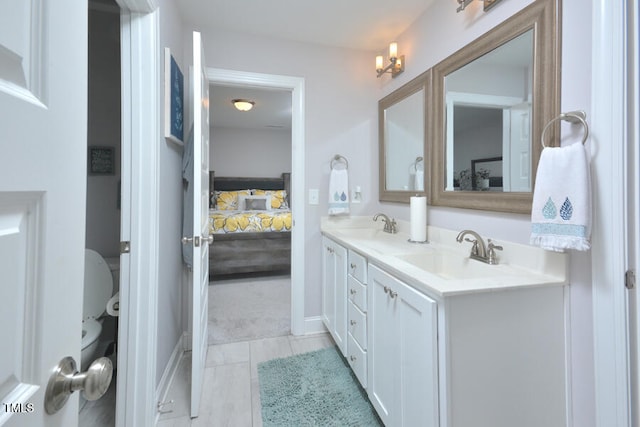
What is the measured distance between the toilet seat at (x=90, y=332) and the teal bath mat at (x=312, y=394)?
0.98 meters

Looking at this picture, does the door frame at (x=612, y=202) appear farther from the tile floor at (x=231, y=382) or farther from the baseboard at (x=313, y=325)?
the baseboard at (x=313, y=325)

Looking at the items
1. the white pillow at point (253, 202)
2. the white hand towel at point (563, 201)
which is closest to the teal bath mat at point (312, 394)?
the white hand towel at point (563, 201)

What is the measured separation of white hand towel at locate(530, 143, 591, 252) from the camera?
1002 mm

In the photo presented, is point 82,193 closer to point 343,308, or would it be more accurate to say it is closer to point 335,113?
point 343,308

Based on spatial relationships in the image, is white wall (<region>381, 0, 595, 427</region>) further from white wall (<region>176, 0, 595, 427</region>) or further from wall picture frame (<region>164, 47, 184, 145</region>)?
wall picture frame (<region>164, 47, 184, 145</region>)

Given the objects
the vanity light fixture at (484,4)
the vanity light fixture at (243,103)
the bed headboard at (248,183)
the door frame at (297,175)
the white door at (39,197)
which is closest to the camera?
the white door at (39,197)

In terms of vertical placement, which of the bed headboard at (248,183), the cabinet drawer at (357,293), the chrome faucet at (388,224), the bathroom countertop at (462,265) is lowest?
the cabinet drawer at (357,293)

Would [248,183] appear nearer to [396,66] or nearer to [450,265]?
[396,66]

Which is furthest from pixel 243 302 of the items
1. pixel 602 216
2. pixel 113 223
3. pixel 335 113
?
pixel 602 216

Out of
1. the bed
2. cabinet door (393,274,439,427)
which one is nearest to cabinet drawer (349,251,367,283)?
cabinet door (393,274,439,427)

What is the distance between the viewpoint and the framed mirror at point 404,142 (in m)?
2.02

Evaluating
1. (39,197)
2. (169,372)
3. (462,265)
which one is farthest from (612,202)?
(169,372)

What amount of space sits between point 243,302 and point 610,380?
2.87 meters

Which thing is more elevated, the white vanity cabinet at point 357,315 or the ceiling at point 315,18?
the ceiling at point 315,18
